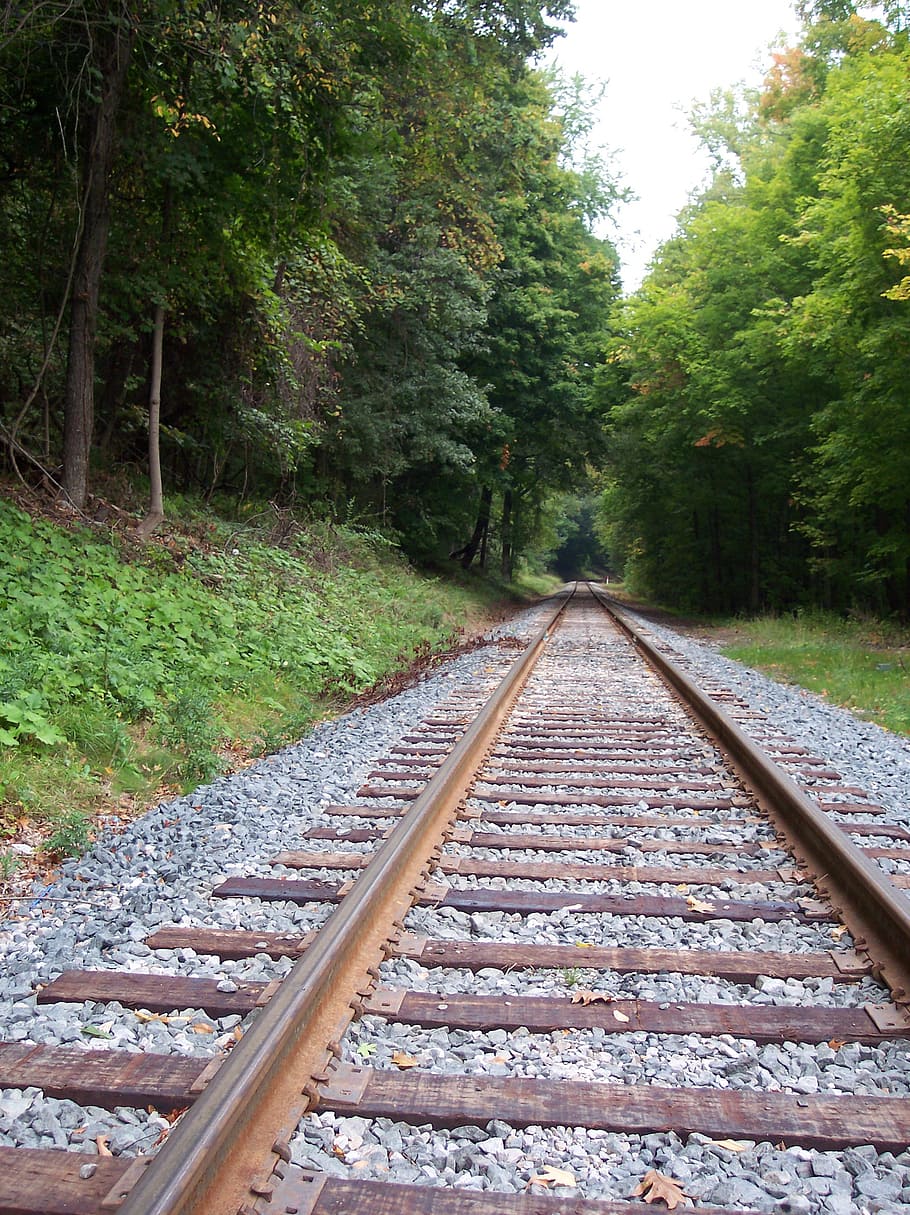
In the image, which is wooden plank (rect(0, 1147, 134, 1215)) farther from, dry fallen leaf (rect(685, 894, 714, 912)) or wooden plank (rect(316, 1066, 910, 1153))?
dry fallen leaf (rect(685, 894, 714, 912))

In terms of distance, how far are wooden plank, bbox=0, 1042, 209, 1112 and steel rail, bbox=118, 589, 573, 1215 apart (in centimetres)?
18

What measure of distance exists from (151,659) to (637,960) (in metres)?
5.25

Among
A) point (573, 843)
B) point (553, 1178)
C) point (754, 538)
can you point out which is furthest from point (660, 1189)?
point (754, 538)

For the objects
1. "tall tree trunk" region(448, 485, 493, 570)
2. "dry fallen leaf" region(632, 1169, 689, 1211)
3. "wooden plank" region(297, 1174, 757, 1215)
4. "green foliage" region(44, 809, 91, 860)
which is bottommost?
"green foliage" region(44, 809, 91, 860)

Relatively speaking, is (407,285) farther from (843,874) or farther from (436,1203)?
(436,1203)

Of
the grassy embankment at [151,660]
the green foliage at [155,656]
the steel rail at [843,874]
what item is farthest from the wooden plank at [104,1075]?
the steel rail at [843,874]

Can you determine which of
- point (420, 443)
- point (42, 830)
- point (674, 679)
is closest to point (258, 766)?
point (42, 830)

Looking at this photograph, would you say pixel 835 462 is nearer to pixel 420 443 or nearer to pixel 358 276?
pixel 420 443

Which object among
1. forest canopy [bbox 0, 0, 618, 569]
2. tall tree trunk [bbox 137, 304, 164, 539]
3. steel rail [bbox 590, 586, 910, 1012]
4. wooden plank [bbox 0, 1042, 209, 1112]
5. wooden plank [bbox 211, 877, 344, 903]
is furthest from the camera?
tall tree trunk [bbox 137, 304, 164, 539]

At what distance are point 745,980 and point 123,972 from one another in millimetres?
2080

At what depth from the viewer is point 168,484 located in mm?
13469

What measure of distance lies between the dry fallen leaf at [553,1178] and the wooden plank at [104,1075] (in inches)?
34.0

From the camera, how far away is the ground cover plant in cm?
508

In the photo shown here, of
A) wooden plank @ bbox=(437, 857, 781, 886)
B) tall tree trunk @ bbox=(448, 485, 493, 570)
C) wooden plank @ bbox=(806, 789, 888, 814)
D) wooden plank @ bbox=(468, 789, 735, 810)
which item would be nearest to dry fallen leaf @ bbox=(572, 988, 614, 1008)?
wooden plank @ bbox=(437, 857, 781, 886)
